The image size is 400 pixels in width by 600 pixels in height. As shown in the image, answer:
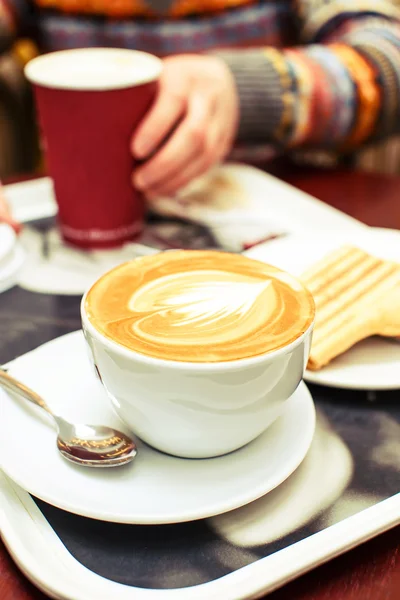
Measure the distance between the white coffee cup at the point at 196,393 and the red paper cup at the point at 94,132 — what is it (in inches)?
13.1

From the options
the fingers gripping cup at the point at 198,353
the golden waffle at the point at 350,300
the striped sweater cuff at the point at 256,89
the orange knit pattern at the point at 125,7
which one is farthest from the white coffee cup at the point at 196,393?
the orange knit pattern at the point at 125,7

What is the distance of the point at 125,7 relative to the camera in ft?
3.79

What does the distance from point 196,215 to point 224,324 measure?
1.38 feet

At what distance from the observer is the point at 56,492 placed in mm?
348

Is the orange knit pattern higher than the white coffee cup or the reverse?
higher

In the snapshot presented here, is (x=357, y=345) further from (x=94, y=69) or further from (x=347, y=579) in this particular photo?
(x=94, y=69)

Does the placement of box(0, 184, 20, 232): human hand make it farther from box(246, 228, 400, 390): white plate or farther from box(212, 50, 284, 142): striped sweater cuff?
box(212, 50, 284, 142): striped sweater cuff

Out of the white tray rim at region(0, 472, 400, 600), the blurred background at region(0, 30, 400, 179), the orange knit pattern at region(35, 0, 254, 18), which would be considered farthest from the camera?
the blurred background at region(0, 30, 400, 179)

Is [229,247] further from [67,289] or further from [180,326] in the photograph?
[180,326]

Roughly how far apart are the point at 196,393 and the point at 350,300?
0.23 metres

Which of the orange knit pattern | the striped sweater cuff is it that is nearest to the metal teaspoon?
the striped sweater cuff

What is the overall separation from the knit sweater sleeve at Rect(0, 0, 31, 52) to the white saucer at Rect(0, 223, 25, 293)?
2.07 feet

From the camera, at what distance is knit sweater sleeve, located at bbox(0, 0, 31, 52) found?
1157 millimetres

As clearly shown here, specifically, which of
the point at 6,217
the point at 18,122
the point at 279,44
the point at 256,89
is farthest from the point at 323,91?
the point at 18,122
